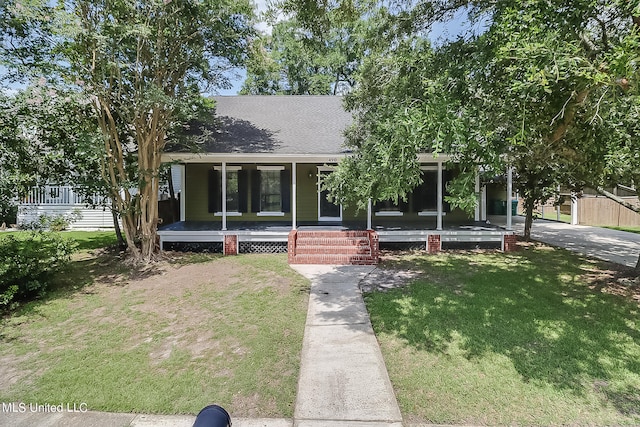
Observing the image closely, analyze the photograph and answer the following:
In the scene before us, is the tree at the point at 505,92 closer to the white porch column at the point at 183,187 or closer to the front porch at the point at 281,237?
the front porch at the point at 281,237

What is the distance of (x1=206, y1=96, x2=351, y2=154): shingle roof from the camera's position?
37.4 ft

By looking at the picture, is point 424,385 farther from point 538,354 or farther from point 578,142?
point 578,142

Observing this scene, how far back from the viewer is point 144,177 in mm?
9234

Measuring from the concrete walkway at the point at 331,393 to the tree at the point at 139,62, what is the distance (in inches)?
241

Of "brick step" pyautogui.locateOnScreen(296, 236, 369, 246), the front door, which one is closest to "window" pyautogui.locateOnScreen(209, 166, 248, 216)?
the front door

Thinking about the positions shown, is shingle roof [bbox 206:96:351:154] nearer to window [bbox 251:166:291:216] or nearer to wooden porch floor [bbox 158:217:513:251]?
window [bbox 251:166:291:216]

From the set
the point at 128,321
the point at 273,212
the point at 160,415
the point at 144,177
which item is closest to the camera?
the point at 160,415

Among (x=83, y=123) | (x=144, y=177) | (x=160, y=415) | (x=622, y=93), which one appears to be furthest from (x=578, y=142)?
(x=83, y=123)

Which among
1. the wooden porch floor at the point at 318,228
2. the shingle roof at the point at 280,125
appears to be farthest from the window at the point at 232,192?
the wooden porch floor at the point at 318,228

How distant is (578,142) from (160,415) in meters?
6.33

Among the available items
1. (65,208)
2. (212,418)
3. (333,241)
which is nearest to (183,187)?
(333,241)

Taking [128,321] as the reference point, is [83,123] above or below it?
above

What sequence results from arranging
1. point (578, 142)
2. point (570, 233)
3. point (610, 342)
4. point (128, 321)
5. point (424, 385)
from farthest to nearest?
point (570, 233) < point (128, 321) < point (578, 142) < point (610, 342) < point (424, 385)

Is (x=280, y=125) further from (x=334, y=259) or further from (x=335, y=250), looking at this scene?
(x=334, y=259)
